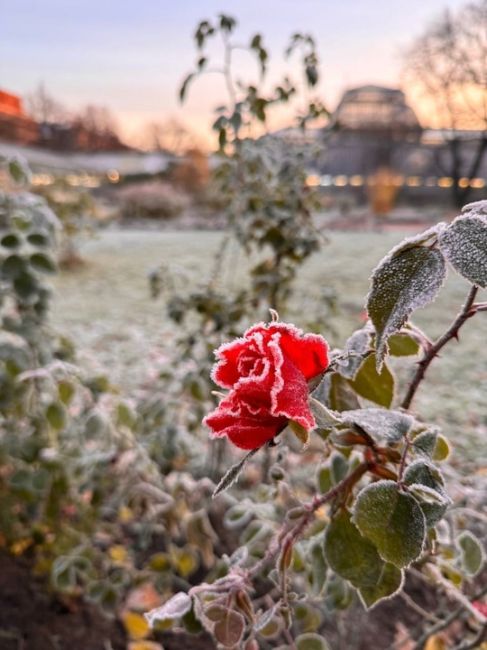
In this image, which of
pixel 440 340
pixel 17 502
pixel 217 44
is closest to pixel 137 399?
pixel 17 502

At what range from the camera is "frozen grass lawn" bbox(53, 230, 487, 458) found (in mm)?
1913

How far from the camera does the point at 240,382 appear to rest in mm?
267

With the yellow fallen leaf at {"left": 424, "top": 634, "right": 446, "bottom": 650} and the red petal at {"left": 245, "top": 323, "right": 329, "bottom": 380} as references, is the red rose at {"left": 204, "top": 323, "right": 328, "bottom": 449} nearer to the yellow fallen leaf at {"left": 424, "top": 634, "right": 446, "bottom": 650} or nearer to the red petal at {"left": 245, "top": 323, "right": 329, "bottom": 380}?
the red petal at {"left": 245, "top": 323, "right": 329, "bottom": 380}

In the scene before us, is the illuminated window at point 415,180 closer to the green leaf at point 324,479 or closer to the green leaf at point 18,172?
the green leaf at point 18,172

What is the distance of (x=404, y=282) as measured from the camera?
27 centimetres

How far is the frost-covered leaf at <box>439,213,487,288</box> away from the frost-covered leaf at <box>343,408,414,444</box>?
12cm

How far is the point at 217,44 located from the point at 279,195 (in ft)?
0.97

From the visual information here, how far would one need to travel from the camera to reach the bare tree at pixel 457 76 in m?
1.43

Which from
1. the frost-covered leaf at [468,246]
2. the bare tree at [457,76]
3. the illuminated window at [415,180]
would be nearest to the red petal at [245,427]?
the frost-covered leaf at [468,246]

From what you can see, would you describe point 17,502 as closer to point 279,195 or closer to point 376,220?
point 279,195

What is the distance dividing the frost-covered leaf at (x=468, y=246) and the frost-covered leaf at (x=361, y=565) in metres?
0.20

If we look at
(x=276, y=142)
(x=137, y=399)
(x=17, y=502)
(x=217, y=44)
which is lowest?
(x=137, y=399)

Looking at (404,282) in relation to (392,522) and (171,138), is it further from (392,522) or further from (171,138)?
(171,138)

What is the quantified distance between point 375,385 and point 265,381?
0.61ft
